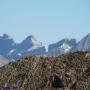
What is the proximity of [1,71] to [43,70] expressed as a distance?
72.2 inches

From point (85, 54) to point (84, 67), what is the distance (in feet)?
3.53

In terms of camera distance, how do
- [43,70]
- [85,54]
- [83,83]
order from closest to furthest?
[83,83] < [43,70] < [85,54]

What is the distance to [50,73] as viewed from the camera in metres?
12.1

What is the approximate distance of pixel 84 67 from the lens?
12180mm

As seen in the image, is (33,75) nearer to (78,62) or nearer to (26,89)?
(26,89)

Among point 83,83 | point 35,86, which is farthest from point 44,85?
point 83,83

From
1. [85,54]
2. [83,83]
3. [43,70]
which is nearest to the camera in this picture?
[83,83]

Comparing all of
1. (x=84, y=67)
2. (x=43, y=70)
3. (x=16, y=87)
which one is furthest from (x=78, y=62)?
(x=16, y=87)

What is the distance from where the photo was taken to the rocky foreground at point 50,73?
11734 mm

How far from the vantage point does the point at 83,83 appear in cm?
1154

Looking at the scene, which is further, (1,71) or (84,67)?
(1,71)

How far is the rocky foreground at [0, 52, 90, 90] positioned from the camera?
462 inches

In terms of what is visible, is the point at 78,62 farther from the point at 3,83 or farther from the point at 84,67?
the point at 3,83

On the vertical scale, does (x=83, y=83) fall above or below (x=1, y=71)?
below
